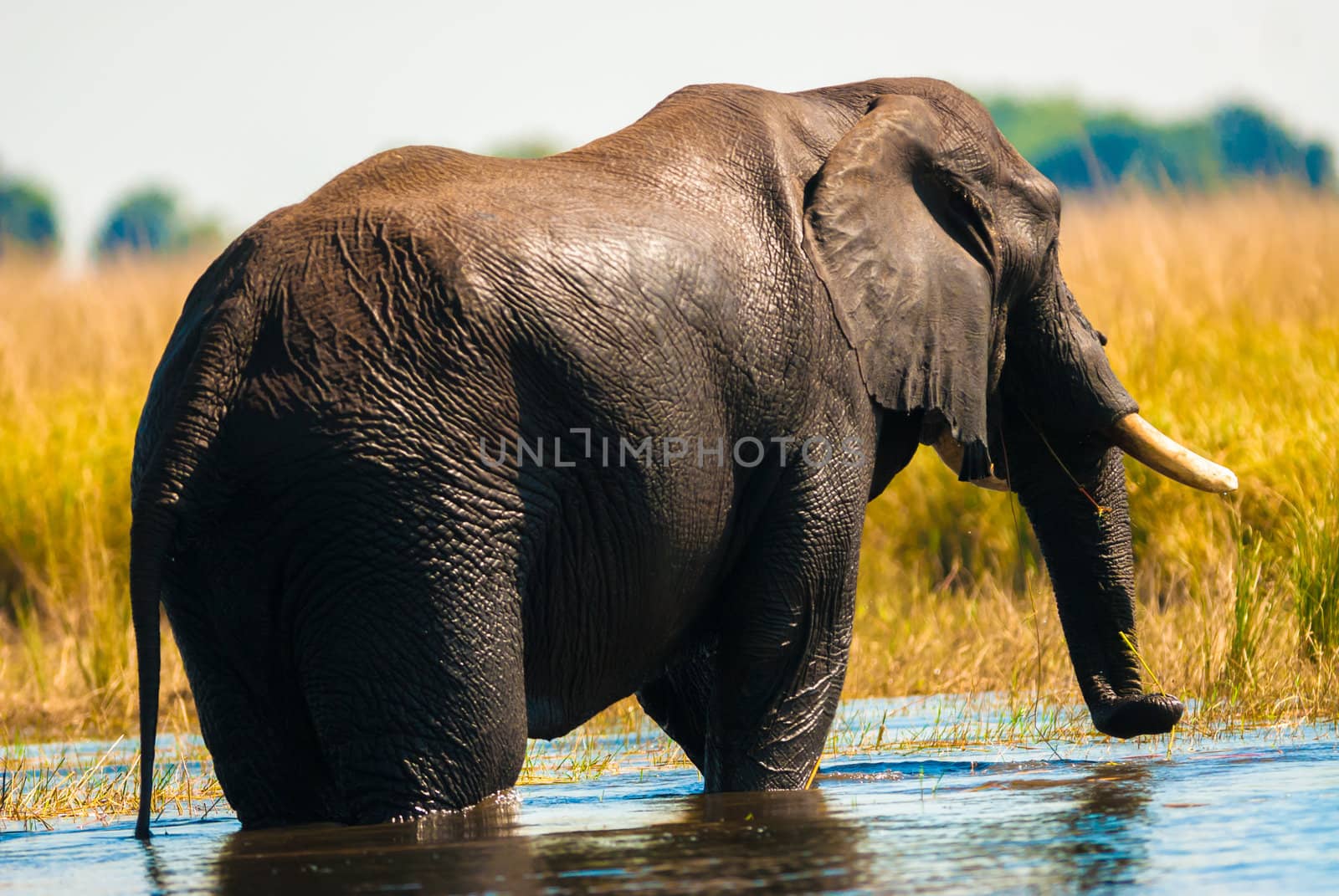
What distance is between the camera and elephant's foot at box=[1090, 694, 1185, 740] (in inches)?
274

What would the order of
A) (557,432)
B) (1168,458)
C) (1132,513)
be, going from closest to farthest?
(557,432), (1168,458), (1132,513)

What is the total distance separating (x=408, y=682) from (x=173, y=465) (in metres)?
0.83

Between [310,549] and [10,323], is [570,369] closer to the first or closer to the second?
[310,549]

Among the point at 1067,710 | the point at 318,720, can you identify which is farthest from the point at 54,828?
the point at 1067,710

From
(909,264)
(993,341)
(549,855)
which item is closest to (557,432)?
(549,855)

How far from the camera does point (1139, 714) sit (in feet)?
23.0

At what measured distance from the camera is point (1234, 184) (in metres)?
19.7

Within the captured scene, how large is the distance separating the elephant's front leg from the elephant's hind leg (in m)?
1.07

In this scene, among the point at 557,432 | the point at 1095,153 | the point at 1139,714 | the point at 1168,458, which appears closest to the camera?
the point at 557,432

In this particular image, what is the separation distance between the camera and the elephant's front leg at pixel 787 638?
6031 mm

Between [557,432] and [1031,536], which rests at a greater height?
[557,432]

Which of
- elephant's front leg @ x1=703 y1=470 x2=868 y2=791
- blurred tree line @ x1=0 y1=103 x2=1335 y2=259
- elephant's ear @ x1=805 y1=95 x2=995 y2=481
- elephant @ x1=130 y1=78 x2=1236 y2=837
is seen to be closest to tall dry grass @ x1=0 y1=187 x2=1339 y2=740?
elephant @ x1=130 y1=78 x2=1236 y2=837

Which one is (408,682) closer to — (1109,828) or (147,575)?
(147,575)

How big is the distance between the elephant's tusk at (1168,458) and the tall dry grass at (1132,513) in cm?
87
